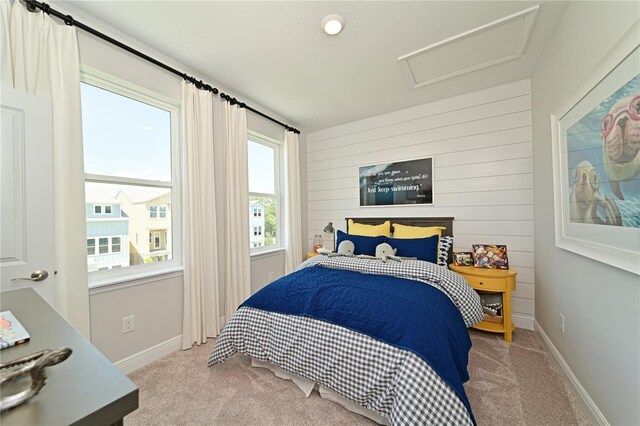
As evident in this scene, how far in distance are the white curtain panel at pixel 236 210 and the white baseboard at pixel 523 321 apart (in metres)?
2.82

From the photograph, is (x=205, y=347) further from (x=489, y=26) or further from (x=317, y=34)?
(x=489, y=26)

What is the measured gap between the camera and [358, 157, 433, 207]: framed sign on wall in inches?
122

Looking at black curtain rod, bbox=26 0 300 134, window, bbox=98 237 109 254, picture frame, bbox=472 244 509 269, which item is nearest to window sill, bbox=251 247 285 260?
window, bbox=98 237 109 254

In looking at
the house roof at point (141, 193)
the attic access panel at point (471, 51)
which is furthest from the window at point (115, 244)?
the attic access panel at point (471, 51)

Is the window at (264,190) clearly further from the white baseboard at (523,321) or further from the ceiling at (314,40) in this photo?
the white baseboard at (523,321)

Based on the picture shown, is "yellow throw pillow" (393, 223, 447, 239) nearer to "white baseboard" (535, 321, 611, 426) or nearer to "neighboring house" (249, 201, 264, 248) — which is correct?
"white baseboard" (535, 321, 611, 426)

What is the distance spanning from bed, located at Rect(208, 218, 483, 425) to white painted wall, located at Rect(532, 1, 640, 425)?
1.92ft

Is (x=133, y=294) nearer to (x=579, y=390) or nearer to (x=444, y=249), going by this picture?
(x=444, y=249)

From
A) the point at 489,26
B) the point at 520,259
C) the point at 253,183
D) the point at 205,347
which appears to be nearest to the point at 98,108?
the point at 253,183

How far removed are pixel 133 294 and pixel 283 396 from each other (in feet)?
4.58

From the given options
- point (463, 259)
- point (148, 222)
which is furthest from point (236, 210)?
point (463, 259)

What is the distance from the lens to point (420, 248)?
2551 mm

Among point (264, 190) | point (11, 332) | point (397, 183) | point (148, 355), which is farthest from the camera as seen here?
point (264, 190)

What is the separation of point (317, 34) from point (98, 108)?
177 centimetres
